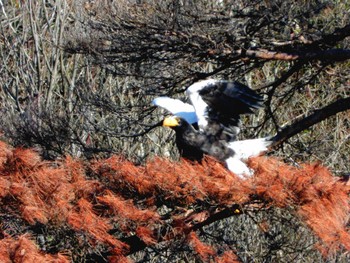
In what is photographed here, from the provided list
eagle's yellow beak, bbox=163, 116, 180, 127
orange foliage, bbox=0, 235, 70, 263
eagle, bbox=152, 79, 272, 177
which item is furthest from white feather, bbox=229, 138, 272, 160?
orange foliage, bbox=0, 235, 70, 263

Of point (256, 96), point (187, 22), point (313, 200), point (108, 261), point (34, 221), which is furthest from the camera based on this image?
point (256, 96)

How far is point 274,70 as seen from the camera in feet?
28.5

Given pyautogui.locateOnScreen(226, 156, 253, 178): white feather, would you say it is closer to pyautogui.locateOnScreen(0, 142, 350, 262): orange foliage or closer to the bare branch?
pyautogui.locateOnScreen(0, 142, 350, 262): orange foliage

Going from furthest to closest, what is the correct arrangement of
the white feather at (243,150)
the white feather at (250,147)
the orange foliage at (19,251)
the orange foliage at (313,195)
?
the white feather at (250,147) < the white feather at (243,150) < the orange foliage at (19,251) < the orange foliage at (313,195)

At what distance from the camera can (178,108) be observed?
675 centimetres

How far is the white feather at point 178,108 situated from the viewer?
6586mm

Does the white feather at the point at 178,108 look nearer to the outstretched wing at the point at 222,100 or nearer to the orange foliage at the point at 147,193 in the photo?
the outstretched wing at the point at 222,100

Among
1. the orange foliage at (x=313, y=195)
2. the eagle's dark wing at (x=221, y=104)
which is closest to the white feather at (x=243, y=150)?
the eagle's dark wing at (x=221, y=104)

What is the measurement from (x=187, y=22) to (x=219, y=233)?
263 centimetres

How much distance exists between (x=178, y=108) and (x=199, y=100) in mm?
333

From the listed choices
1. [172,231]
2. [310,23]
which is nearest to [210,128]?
[310,23]

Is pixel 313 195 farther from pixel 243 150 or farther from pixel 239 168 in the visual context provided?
pixel 243 150

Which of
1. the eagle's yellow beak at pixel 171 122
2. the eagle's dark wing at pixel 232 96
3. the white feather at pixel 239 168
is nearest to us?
the white feather at pixel 239 168

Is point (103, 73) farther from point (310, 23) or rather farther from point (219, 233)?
point (310, 23)
